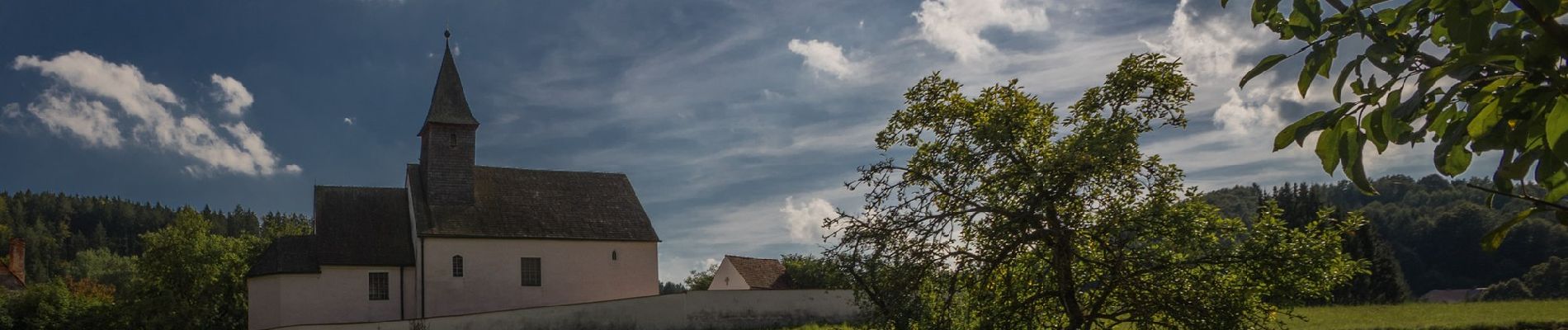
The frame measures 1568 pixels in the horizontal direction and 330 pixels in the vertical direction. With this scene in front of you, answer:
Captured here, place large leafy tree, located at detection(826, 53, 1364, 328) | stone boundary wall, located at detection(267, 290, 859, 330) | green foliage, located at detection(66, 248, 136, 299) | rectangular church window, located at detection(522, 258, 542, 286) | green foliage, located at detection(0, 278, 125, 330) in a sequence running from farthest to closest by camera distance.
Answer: green foliage, located at detection(66, 248, 136, 299)
green foliage, located at detection(0, 278, 125, 330)
rectangular church window, located at detection(522, 258, 542, 286)
stone boundary wall, located at detection(267, 290, 859, 330)
large leafy tree, located at detection(826, 53, 1364, 328)

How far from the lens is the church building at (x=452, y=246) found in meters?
32.9

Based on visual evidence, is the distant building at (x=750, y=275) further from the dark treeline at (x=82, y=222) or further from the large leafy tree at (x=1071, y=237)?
the dark treeline at (x=82, y=222)

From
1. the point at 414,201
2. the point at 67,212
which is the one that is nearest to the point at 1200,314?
the point at 414,201

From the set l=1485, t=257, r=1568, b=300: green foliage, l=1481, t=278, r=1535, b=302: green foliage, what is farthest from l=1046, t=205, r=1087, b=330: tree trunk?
l=1481, t=278, r=1535, b=302: green foliage

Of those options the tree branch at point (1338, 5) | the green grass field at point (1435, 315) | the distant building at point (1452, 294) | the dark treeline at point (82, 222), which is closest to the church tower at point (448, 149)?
the green grass field at point (1435, 315)

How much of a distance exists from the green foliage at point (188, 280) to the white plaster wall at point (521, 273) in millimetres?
9272

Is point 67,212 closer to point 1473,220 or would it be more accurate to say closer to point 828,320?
point 828,320

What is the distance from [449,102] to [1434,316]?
105ft

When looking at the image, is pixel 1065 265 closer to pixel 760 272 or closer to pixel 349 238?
pixel 349 238

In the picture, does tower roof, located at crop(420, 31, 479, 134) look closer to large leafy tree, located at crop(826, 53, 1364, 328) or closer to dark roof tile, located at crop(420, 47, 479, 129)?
dark roof tile, located at crop(420, 47, 479, 129)

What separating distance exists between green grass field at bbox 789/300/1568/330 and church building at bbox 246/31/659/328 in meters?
9.29

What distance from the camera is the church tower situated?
35656 millimetres

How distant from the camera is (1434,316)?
30156 millimetres

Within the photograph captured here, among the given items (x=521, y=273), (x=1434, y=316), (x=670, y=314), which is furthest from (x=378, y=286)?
(x=1434, y=316)
